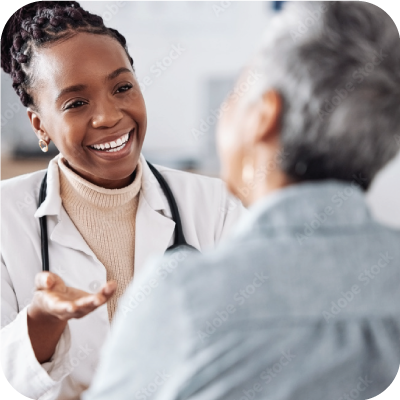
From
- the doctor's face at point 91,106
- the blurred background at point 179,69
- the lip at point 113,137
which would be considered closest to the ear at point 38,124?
the doctor's face at point 91,106

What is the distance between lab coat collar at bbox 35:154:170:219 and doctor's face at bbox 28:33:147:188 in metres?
0.04

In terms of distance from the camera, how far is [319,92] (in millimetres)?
482

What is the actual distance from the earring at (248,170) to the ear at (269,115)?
32mm

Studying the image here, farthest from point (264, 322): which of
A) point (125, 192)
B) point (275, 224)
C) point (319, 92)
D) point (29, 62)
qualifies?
point (29, 62)

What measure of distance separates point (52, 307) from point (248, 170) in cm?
30

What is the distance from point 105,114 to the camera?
0.88 meters

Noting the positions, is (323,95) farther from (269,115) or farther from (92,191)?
(92,191)

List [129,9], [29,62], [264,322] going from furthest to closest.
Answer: [129,9]
[29,62]
[264,322]

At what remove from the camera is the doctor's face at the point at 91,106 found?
842mm

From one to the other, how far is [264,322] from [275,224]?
0.32ft

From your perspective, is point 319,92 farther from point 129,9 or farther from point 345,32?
point 129,9

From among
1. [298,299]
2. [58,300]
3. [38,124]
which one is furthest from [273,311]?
[38,124]

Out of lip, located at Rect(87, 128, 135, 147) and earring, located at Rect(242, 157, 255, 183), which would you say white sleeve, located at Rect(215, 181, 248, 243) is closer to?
lip, located at Rect(87, 128, 135, 147)

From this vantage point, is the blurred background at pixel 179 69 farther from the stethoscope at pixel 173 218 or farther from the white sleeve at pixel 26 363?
the white sleeve at pixel 26 363
